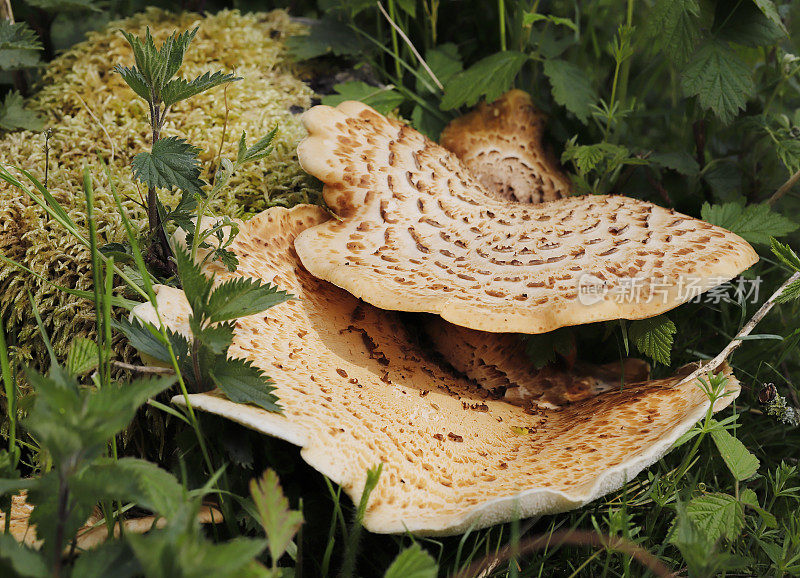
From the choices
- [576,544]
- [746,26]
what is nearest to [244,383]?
[576,544]

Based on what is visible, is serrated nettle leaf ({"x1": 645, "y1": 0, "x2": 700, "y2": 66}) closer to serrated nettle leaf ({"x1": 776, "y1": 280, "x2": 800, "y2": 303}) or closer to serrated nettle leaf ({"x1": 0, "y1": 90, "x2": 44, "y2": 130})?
serrated nettle leaf ({"x1": 776, "y1": 280, "x2": 800, "y2": 303})

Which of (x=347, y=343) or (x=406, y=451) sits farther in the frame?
(x=347, y=343)

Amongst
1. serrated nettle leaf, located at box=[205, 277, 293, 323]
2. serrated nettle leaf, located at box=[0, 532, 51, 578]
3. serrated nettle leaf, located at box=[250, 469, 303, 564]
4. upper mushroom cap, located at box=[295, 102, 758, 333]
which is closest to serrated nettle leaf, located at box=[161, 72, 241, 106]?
upper mushroom cap, located at box=[295, 102, 758, 333]

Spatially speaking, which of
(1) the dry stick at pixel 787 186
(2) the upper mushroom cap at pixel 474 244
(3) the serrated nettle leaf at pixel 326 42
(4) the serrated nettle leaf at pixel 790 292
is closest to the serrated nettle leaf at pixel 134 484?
(2) the upper mushroom cap at pixel 474 244

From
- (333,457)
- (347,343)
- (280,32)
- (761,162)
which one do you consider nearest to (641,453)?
(333,457)

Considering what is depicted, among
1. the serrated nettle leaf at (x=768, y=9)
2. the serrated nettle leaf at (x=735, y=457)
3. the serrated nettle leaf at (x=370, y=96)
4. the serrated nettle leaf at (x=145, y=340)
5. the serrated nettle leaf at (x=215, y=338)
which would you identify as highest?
the serrated nettle leaf at (x=768, y=9)

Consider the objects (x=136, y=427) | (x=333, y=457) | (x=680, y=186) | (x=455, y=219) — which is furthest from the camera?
(x=680, y=186)

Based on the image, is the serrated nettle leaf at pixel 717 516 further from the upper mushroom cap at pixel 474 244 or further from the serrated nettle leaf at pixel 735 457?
the upper mushroom cap at pixel 474 244

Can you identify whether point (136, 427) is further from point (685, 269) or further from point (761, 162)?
point (761, 162)
